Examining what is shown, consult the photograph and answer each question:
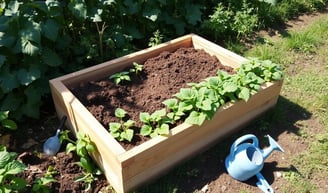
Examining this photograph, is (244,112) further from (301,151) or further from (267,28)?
(267,28)

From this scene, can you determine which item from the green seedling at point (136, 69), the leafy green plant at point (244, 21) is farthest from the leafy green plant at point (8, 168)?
the leafy green plant at point (244, 21)

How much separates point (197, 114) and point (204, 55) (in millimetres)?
1148

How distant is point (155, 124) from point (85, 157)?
0.61m

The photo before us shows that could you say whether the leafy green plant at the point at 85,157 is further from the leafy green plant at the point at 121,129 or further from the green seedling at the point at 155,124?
the green seedling at the point at 155,124

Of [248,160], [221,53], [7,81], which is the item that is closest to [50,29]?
[7,81]

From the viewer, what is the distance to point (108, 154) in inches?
96.0

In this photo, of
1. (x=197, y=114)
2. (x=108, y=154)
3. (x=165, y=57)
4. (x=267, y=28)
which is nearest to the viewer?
(x=108, y=154)

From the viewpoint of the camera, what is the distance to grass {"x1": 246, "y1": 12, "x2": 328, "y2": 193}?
284 centimetres

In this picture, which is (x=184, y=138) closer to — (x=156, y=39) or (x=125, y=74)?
(x=125, y=74)

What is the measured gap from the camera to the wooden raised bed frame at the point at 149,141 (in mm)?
2422

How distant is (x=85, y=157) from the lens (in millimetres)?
2691

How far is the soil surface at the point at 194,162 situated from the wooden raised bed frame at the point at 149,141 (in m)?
0.10

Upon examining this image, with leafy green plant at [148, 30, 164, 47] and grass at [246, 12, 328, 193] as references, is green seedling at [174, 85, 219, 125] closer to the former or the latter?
grass at [246, 12, 328, 193]

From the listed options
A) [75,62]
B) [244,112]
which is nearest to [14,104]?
[75,62]
